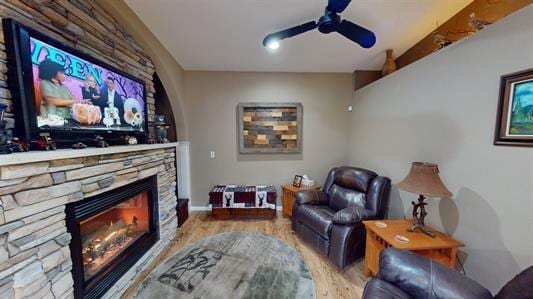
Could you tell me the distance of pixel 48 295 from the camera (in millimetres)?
1324

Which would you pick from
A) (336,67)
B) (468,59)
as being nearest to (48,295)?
(468,59)

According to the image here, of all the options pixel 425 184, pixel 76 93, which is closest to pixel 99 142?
pixel 76 93

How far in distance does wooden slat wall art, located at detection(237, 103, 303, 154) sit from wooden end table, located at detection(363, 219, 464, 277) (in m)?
2.09

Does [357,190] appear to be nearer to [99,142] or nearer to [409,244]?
[409,244]

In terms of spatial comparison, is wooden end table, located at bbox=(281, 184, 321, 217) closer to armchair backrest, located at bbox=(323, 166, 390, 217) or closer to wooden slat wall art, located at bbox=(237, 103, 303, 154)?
armchair backrest, located at bbox=(323, 166, 390, 217)

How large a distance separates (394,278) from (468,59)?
6.05 ft

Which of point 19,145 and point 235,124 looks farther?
point 235,124

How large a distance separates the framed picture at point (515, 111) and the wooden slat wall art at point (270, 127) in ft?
8.75

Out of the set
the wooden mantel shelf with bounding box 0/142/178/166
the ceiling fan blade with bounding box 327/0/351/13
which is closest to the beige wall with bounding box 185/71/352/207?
the wooden mantel shelf with bounding box 0/142/178/166

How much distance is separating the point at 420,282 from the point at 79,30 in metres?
2.98

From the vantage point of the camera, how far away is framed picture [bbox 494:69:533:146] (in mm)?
1379

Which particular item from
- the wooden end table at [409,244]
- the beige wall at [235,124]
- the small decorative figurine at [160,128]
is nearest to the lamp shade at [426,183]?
the wooden end table at [409,244]

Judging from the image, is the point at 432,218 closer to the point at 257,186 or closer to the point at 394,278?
the point at 394,278

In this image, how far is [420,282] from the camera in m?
1.27
